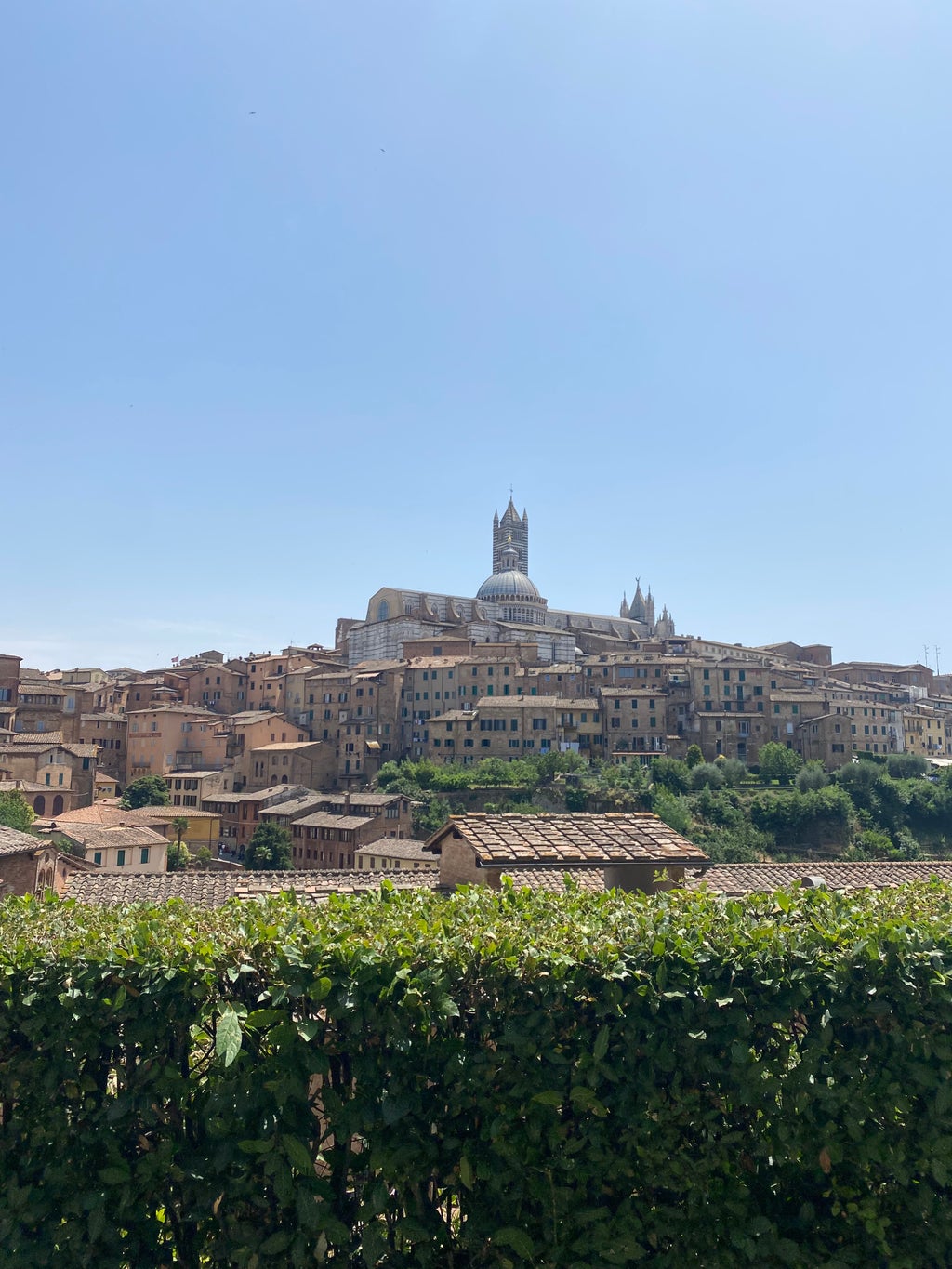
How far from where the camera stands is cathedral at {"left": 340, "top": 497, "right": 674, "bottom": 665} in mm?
89375

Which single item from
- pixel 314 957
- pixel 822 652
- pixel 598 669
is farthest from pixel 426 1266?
pixel 822 652

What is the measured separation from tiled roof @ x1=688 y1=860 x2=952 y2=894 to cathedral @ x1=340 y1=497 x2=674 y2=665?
66350 mm

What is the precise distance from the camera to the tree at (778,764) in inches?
2618

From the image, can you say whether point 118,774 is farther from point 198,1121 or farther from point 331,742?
point 198,1121

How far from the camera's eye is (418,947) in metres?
6.12

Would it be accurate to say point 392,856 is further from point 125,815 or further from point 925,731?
point 925,731

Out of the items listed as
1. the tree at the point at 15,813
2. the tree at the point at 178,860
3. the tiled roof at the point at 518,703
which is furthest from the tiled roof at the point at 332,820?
the tiled roof at the point at 518,703

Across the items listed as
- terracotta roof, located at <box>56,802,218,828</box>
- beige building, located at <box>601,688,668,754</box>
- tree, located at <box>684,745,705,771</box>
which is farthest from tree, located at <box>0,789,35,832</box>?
tree, located at <box>684,745,705,771</box>

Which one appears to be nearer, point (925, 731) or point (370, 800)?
point (370, 800)

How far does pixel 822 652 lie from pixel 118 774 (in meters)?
70.7

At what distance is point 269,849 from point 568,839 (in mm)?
39351

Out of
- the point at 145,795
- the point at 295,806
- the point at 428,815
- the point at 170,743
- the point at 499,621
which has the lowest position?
the point at 428,815

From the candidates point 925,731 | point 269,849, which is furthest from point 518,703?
point 925,731

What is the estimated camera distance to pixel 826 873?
59.4ft
